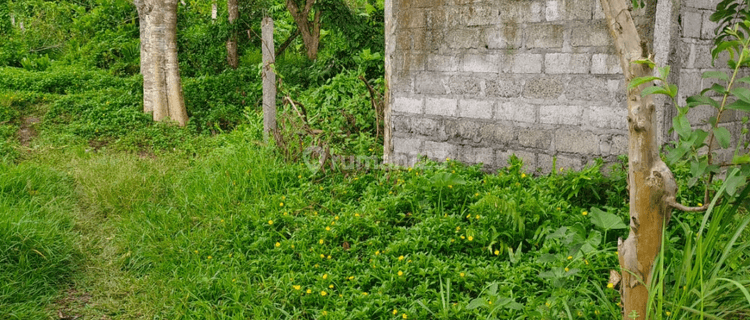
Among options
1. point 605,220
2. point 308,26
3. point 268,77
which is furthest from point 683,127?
point 308,26

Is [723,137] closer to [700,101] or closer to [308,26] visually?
[700,101]

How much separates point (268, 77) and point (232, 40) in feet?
15.5

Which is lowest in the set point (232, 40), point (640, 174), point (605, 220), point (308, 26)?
point (605, 220)

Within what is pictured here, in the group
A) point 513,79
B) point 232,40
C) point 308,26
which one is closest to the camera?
point 513,79

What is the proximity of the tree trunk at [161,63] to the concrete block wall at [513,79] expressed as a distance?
15.4ft

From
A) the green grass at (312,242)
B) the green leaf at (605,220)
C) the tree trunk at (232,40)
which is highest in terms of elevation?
the tree trunk at (232,40)

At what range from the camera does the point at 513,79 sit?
5492 mm

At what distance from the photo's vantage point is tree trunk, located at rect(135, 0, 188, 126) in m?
9.58

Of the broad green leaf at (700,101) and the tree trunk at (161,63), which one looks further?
the tree trunk at (161,63)

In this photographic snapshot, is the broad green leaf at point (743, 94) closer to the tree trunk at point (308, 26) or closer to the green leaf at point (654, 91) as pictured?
the green leaf at point (654, 91)

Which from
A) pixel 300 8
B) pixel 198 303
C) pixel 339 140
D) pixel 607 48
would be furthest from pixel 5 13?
pixel 607 48

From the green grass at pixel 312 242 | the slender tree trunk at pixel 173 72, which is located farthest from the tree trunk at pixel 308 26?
the green grass at pixel 312 242

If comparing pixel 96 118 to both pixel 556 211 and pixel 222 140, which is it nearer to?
pixel 222 140

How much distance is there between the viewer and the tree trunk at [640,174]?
2812mm
